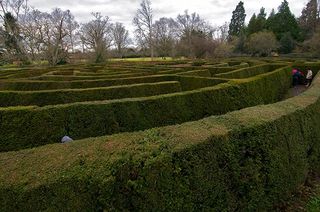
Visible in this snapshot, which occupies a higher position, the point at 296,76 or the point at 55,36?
the point at 55,36

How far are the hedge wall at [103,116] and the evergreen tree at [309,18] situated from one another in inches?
1983

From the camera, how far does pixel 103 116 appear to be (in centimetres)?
789

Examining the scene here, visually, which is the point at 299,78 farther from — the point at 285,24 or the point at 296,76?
the point at 285,24

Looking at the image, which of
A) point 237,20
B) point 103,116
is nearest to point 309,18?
point 237,20

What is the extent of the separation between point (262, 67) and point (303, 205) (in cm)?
1567

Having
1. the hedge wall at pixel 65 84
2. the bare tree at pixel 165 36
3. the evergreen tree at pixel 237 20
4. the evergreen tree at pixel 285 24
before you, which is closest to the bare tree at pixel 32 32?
the bare tree at pixel 165 36

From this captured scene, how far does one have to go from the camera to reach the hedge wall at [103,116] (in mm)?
7383

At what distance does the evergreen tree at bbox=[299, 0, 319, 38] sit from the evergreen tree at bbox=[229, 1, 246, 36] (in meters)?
19.3

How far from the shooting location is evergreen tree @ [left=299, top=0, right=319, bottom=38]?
174 feet

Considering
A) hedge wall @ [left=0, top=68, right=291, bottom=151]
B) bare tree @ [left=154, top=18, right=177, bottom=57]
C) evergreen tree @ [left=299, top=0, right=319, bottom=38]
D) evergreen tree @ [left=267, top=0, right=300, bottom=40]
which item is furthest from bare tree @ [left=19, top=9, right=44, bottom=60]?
evergreen tree @ [left=299, top=0, right=319, bottom=38]

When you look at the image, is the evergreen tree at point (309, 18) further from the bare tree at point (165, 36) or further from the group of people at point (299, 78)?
the group of people at point (299, 78)

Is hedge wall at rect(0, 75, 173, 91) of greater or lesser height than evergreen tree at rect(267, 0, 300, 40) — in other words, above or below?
below

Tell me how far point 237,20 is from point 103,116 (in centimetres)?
7646

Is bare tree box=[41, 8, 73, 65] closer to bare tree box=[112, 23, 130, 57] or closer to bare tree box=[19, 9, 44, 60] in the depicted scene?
bare tree box=[19, 9, 44, 60]
